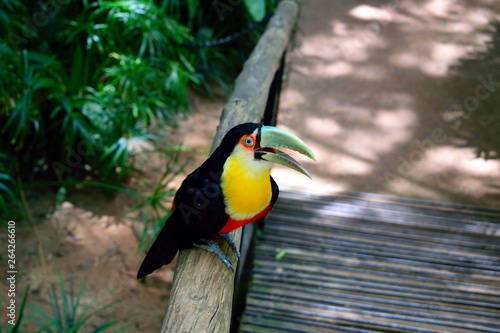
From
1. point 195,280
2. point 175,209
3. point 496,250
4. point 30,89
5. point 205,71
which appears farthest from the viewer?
point 205,71

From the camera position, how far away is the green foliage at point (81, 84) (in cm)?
378

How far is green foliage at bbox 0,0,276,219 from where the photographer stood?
12.4ft

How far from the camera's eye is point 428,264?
2.73m

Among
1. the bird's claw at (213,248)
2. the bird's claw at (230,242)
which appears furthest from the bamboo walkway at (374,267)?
the bird's claw at (213,248)

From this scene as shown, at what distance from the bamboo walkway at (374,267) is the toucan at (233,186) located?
901 mm

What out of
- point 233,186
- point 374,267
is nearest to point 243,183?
point 233,186

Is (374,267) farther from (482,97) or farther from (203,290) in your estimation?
(482,97)

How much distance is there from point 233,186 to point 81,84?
2908 mm

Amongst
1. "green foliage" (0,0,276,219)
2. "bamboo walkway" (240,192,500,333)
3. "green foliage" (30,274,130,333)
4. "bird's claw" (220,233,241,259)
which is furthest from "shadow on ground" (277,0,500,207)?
"bird's claw" (220,233,241,259)

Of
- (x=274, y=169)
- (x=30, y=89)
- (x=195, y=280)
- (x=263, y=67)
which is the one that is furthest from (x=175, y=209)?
(x=30, y=89)

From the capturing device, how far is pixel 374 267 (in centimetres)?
272

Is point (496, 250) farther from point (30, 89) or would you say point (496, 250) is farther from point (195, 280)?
point (30, 89)

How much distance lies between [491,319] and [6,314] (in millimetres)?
2886

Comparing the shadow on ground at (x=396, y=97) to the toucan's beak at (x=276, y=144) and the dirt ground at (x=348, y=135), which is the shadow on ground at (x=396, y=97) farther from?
the toucan's beak at (x=276, y=144)
